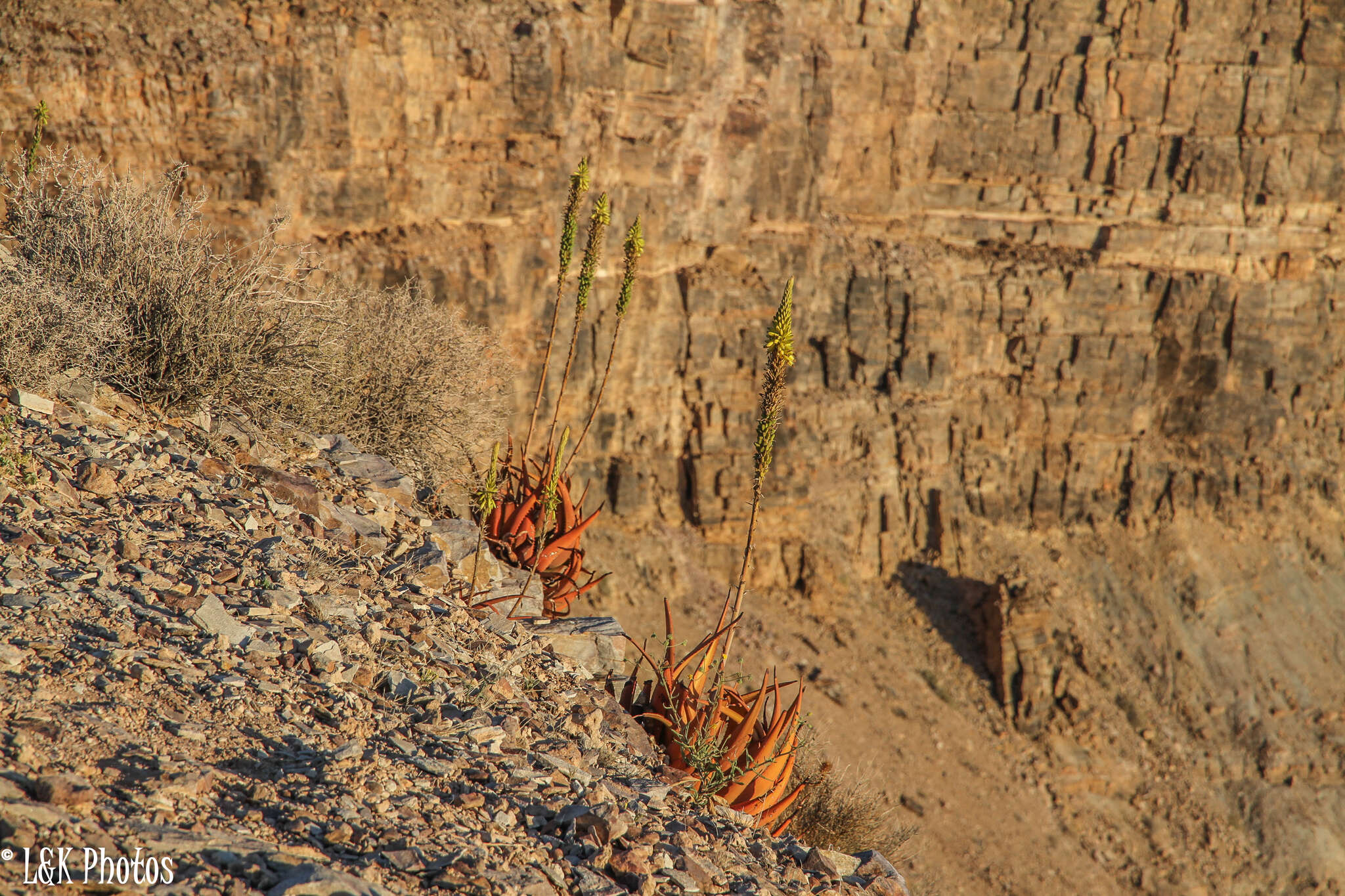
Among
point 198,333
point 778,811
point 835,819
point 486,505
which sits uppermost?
point 198,333

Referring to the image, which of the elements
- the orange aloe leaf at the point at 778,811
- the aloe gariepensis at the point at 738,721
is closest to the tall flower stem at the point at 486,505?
the aloe gariepensis at the point at 738,721

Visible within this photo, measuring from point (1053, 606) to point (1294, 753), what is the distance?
585 cm

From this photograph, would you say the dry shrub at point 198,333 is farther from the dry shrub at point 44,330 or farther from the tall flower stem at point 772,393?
the tall flower stem at point 772,393

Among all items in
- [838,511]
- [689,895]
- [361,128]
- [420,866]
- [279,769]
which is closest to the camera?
[420,866]

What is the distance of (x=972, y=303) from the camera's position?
1032 inches

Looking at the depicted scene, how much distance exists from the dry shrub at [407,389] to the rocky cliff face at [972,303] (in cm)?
795

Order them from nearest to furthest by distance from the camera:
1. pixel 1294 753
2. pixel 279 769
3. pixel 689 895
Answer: pixel 279 769 < pixel 689 895 < pixel 1294 753

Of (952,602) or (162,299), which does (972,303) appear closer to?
(952,602)

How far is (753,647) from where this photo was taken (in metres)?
20.7

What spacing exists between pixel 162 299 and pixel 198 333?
0.38 m

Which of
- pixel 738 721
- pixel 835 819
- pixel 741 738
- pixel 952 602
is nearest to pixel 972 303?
pixel 952 602

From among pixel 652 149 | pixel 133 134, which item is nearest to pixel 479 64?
pixel 652 149

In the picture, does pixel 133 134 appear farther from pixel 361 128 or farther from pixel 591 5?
pixel 591 5

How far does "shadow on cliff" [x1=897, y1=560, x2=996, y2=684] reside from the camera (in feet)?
78.2
